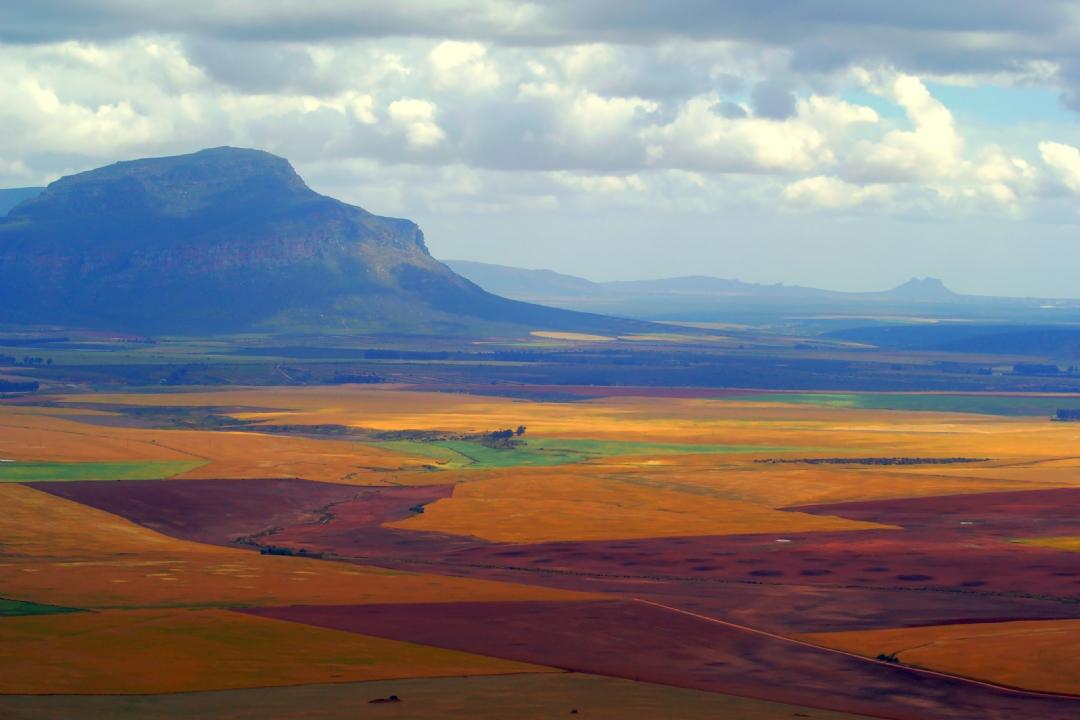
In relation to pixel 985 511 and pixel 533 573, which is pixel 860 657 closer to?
pixel 533 573

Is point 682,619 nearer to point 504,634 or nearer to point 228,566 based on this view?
point 504,634

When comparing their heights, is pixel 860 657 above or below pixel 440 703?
above

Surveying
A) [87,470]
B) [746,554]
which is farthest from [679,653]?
[87,470]

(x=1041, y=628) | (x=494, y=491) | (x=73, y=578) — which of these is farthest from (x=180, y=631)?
(x=494, y=491)

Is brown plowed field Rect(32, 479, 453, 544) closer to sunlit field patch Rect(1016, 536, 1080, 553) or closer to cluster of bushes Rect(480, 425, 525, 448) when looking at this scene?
cluster of bushes Rect(480, 425, 525, 448)

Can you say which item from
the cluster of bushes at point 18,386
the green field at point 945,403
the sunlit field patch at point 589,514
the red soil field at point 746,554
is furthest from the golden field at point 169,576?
the green field at point 945,403

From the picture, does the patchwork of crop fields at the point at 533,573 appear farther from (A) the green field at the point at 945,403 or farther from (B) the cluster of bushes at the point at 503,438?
(A) the green field at the point at 945,403
